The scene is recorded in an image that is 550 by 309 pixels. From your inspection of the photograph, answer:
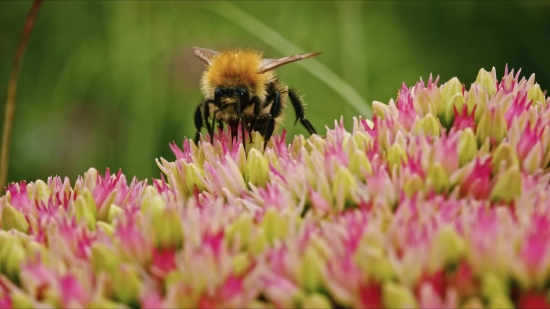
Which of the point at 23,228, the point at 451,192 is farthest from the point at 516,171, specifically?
the point at 23,228

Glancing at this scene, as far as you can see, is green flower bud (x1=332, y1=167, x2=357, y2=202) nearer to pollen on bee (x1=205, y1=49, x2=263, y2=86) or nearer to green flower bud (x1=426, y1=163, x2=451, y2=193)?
green flower bud (x1=426, y1=163, x2=451, y2=193)

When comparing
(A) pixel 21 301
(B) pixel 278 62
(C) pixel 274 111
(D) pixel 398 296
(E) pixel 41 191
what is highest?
(B) pixel 278 62

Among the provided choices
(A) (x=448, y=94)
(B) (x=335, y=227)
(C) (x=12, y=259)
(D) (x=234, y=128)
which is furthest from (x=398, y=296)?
(D) (x=234, y=128)

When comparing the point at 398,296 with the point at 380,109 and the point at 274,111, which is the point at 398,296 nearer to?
the point at 380,109

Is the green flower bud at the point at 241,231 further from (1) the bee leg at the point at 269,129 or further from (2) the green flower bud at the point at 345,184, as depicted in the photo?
(1) the bee leg at the point at 269,129

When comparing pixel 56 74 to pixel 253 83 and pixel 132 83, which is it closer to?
pixel 132 83
